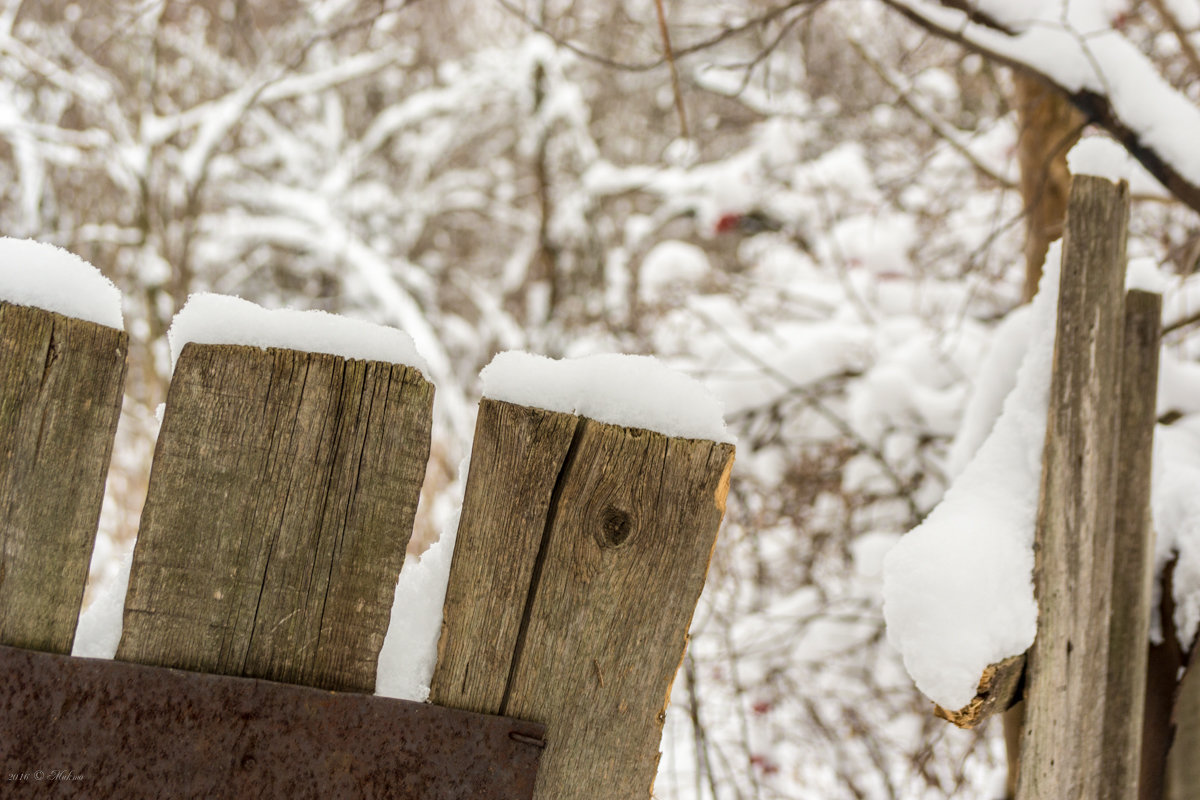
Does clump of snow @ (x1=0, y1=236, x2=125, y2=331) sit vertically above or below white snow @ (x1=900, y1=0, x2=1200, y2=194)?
below

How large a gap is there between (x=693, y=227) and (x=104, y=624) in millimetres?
7411

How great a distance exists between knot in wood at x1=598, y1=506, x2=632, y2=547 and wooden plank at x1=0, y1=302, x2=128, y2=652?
21.3 inches

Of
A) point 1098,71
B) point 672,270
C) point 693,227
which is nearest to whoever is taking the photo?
point 1098,71

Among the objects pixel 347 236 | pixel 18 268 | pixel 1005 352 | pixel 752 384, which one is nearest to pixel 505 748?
pixel 18 268

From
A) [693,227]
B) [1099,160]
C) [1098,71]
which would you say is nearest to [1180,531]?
[1099,160]

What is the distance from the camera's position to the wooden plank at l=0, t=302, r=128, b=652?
2.91ft

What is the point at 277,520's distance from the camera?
0.93m

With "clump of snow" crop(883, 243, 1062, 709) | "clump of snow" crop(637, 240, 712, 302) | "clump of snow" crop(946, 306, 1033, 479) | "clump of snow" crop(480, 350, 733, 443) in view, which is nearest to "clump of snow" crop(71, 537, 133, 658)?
"clump of snow" crop(480, 350, 733, 443)

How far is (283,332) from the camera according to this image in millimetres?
944

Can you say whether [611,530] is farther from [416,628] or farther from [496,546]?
[416,628]

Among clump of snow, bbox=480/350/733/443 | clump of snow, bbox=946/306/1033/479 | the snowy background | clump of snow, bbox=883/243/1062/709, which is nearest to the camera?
clump of snow, bbox=480/350/733/443

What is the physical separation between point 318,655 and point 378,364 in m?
0.33

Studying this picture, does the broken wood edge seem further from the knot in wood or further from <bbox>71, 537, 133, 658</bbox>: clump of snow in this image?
<bbox>71, 537, 133, 658</bbox>: clump of snow

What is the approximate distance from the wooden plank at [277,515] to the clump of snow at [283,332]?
0.01m
